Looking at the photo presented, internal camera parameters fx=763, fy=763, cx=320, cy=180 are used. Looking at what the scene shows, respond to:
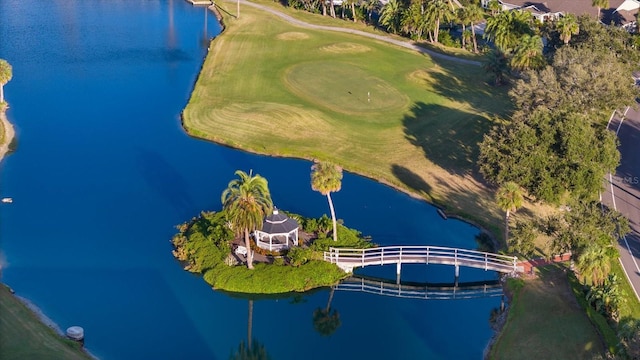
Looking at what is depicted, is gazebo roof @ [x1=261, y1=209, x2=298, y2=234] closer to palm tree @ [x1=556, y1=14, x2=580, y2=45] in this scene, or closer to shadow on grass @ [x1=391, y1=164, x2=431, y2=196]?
shadow on grass @ [x1=391, y1=164, x2=431, y2=196]

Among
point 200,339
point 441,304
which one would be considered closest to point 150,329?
point 200,339

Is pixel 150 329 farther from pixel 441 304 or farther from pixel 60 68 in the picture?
pixel 60 68

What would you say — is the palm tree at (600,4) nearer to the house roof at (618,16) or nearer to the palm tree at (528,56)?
the house roof at (618,16)

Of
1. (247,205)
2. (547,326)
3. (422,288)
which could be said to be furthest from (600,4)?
(247,205)

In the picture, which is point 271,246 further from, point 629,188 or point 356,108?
point 629,188

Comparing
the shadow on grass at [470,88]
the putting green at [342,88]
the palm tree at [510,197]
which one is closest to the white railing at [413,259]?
the palm tree at [510,197]

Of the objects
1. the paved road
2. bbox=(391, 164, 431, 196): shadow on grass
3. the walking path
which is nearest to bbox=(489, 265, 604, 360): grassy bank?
the paved road
